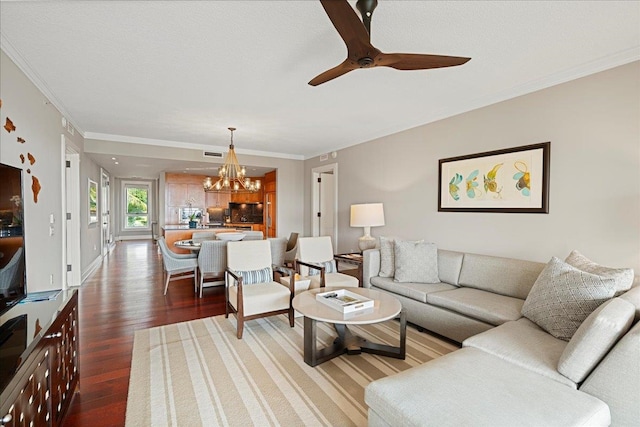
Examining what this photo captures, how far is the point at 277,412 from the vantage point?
6.61ft

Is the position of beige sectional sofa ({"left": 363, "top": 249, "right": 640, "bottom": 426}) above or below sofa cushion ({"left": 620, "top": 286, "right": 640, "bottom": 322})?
below

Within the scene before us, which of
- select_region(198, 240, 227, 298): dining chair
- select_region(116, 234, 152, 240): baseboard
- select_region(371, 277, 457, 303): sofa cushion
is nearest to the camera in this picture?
select_region(371, 277, 457, 303): sofa cushion

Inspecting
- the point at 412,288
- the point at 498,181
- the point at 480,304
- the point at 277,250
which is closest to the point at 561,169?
the point at 498,181

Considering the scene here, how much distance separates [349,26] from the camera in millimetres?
Result: 1616

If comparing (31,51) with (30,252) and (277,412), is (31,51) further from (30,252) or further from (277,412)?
(277,412)

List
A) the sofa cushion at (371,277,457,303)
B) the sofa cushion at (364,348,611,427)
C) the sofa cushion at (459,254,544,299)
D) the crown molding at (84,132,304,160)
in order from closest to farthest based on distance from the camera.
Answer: the sofa cushion at (364,348,611,427) → the sofa cushion at (459,254,544,299) → the sofa cushion at (371,277,457,303) → the crown molding at (84,132,304,160)

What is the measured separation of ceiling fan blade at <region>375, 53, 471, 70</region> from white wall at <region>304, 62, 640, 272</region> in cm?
173

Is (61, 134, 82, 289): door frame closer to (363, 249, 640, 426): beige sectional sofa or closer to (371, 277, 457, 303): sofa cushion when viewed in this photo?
(371, 277, 457, 303): sofa cushion

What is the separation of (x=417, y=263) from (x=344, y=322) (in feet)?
5.29

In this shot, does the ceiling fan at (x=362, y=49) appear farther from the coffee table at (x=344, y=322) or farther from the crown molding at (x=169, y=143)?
the crown molding at (x=169, y=143)

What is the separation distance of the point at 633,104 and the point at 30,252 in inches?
213

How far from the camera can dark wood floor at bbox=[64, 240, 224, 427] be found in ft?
6.87

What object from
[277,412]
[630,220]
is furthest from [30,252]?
[630,220]

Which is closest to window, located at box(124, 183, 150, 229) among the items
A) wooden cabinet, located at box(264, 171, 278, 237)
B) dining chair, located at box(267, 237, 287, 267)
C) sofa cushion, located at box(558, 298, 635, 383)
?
wooden cabinet, located at box(264, 171, 278, 237)
